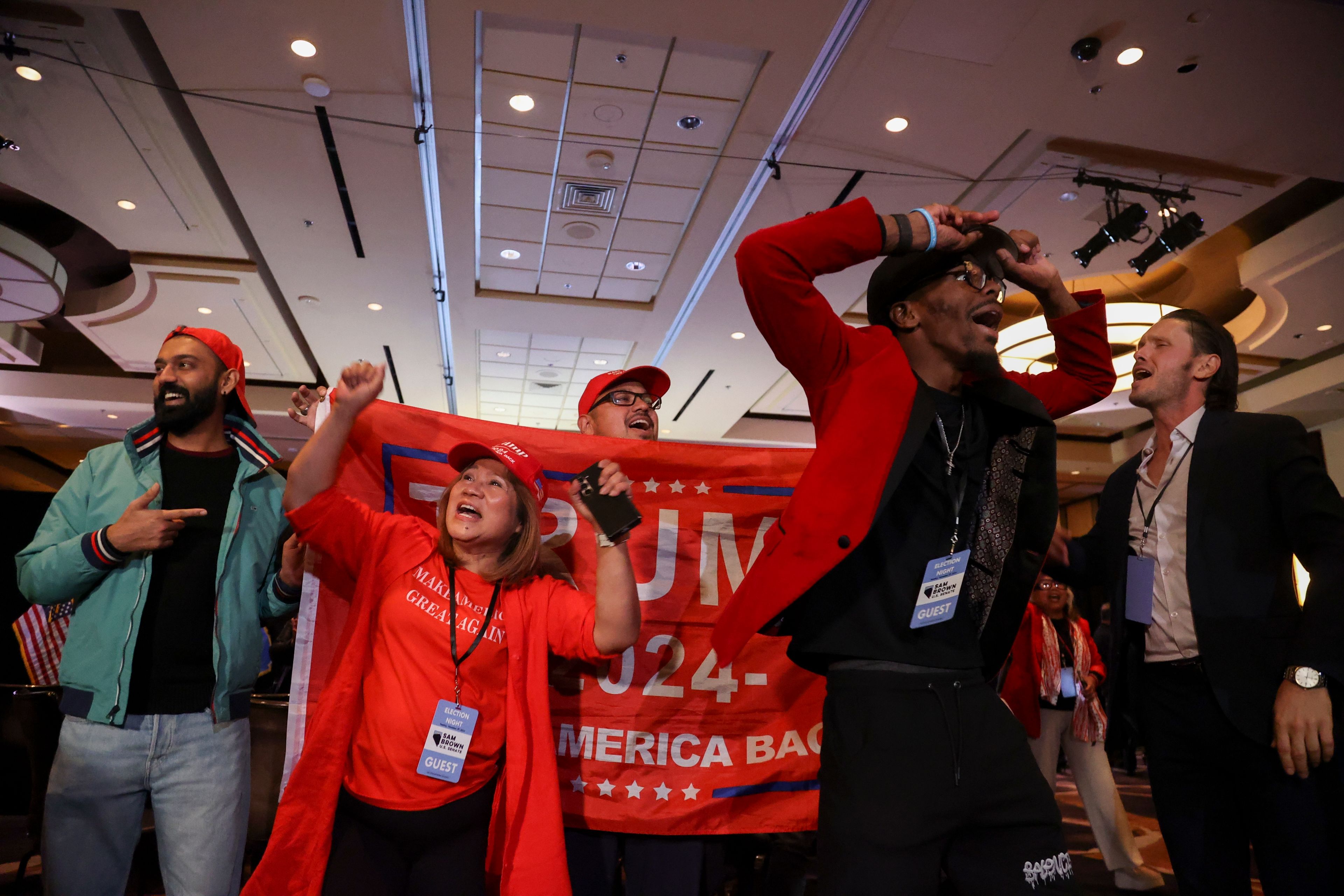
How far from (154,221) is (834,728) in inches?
360

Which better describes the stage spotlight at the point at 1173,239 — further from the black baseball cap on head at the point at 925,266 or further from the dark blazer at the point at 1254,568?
the black baseball cap on head at the point at 925,266

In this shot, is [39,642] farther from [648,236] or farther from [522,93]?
[648,236]

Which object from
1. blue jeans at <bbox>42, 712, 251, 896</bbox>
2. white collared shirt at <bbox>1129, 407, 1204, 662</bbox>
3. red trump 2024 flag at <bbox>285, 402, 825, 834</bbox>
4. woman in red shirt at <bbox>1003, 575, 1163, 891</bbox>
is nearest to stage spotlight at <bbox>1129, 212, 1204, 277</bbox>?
woman in red shirt at <bbox>1003, 575, 1163, 891</bbox>

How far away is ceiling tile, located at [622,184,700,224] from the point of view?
7.16 m

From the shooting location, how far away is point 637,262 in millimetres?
8641

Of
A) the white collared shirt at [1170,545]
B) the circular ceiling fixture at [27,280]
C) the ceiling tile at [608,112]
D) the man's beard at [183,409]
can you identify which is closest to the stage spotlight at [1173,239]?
the ceiling tile at [608,112]

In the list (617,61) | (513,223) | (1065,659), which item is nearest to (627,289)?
(513,223)

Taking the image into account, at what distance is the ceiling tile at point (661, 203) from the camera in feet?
23.5

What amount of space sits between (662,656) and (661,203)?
565 cm

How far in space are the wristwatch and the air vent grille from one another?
20.9ft

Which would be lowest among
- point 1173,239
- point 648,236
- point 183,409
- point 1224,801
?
point 1224,801

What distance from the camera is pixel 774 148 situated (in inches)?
256

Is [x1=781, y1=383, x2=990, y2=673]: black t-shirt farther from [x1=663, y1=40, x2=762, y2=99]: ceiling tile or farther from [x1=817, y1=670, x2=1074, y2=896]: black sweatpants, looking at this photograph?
[x1=663, y1=40, x2=762, y2=99]: ceiling tile

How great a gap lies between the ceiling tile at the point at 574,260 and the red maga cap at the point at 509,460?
630 centimetres
